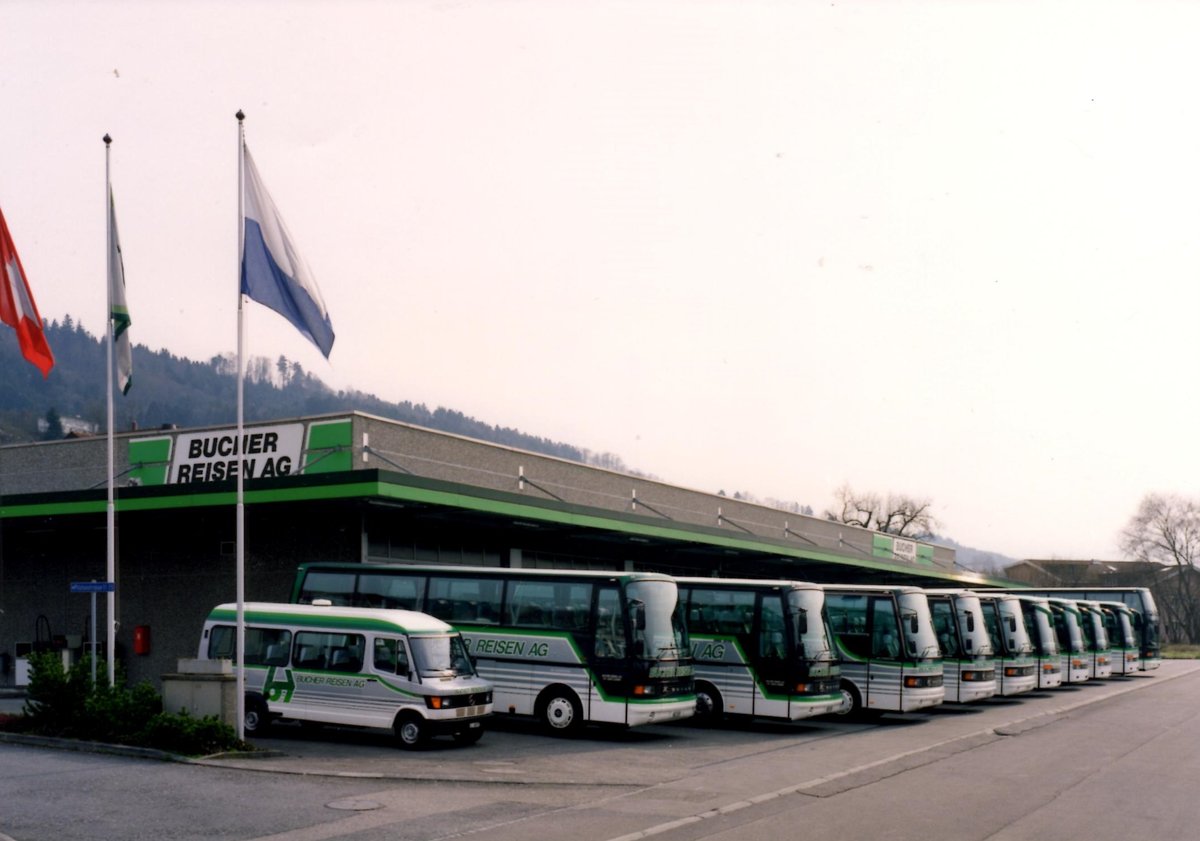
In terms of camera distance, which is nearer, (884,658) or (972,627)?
(884,658)

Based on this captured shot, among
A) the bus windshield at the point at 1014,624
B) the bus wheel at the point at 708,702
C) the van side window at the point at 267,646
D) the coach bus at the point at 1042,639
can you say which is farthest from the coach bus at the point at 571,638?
the coach bus at the point at 1042,639

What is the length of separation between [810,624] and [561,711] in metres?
5.26

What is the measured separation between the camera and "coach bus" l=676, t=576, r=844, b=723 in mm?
24031

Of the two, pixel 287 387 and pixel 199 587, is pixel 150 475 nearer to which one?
pixel 199 587

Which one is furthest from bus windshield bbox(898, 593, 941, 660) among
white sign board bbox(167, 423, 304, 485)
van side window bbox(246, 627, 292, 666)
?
white sign board bbox(167, 423, 304, 485)

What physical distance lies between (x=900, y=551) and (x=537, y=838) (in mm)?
59973

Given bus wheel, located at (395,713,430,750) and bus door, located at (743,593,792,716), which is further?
bus door, located at (743,593,792,716)

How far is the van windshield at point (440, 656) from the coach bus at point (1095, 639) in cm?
2857

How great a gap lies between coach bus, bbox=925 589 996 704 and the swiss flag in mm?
19367

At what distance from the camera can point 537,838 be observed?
12.7 meters

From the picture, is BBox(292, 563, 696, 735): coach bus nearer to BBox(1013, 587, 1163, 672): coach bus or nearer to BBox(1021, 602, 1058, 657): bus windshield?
BBox(1021, 602, 1058, 657): bus windshield

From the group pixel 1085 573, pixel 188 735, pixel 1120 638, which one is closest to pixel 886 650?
pixel 188 735

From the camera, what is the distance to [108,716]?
1905 centimetres

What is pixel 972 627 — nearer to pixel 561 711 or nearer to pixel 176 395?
pixel 561 711
